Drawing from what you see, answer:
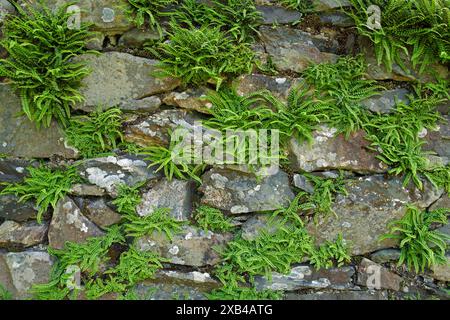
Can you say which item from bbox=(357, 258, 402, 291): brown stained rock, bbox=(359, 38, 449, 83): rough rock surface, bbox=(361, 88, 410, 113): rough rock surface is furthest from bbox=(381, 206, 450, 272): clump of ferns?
bbox=(359, 38, 449, 83): rough rock surface

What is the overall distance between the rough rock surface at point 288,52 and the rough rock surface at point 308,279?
2.99 m

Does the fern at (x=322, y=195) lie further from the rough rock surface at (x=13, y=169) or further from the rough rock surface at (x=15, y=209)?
the rough rock surface at (x=13, y=169)

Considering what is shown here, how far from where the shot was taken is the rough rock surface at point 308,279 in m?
5.52

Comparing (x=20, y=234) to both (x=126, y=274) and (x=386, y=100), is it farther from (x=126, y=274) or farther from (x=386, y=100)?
(x=386, y=100)

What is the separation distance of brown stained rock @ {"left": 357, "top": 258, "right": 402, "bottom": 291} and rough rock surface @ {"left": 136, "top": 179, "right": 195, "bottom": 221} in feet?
8.77

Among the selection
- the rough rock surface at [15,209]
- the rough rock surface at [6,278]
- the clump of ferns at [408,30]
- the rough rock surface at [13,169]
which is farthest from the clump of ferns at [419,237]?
the rough rock surface at [6,278]

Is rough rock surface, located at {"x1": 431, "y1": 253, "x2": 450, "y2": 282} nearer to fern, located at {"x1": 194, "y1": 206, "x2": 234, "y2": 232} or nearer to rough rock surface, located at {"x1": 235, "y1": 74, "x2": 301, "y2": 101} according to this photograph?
fern, located at {"x1": 194, "y1": 206, "x2": 234, "y2": 232}

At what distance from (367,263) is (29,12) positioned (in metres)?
6.09

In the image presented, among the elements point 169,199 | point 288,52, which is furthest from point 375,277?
point 288,52

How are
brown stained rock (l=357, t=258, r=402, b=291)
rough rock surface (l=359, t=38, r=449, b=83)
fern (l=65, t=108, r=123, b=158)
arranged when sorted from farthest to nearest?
Result: rough rock surface (l=359, t=38, r=449, b=83) → brown stained rock (l=357, t=258, r=402, b=291) → fern (l=65, t=108, r=123, b=158)

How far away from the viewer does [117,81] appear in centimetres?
554

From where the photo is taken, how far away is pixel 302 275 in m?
5.57

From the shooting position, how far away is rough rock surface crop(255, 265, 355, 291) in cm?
552

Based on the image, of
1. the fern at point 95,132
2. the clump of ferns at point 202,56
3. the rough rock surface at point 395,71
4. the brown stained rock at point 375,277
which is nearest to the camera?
the clump of ferns at point 202,56
